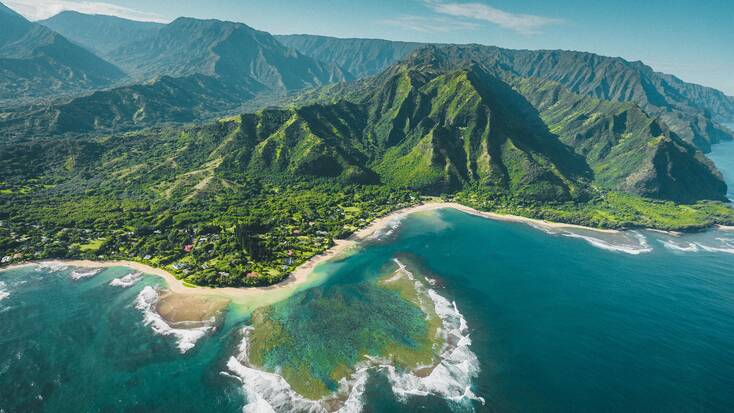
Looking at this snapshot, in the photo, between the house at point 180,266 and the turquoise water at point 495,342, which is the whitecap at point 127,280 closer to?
the turquoise water at point 495,342

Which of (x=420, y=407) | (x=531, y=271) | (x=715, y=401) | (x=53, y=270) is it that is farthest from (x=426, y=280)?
(x=53, y=270)

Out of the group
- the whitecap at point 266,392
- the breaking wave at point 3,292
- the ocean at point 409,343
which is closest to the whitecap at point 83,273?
the ocean at point 409,343

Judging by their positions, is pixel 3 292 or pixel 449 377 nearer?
pixel 449 377

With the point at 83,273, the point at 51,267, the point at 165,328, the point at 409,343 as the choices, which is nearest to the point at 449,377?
the point at 409,343

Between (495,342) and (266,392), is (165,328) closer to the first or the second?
(266,392)

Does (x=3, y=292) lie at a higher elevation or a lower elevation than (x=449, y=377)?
lower

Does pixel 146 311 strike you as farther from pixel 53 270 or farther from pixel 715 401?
pixel 715 401

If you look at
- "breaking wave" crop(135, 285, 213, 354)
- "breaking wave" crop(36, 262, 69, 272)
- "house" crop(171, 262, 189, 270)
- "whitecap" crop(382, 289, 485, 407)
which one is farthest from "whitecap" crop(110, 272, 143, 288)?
"whitecap" crop(382, 289, 485, 407)

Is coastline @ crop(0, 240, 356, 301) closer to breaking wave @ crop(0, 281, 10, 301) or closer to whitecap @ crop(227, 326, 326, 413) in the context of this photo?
breaking wave @ crop(0, 281, 10, 301)
